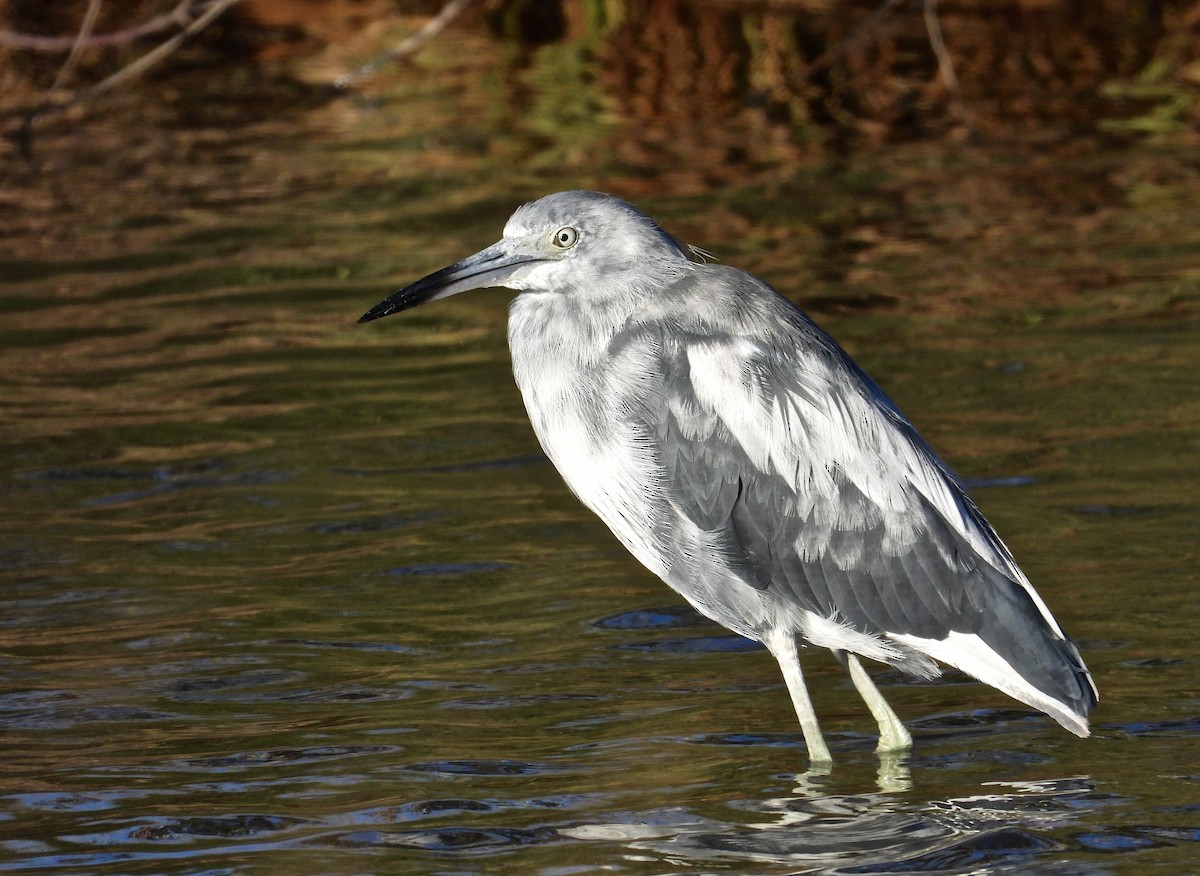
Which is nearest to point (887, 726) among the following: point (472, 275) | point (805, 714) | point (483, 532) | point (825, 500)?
point (805, 714)

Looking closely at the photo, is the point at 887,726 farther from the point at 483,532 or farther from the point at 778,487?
the point at 483,532

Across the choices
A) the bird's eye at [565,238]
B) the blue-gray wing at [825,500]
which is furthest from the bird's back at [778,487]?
the bird's eye at [565,238]

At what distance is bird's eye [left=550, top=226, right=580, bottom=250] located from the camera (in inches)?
237

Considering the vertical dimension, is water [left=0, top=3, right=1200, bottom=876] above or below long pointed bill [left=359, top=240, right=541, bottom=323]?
below

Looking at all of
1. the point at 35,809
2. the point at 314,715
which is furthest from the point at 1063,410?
the point at 35,809

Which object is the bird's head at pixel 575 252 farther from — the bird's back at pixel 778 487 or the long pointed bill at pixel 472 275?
the bird's back at pixel 778 487

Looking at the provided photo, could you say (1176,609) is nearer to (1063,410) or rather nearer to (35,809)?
(1063,410)

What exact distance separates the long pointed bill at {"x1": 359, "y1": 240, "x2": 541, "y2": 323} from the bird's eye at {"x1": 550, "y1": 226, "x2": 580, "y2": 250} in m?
0.09

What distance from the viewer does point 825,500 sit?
5.68 m

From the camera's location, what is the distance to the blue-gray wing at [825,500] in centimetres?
562

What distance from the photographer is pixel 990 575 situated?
18.4ft

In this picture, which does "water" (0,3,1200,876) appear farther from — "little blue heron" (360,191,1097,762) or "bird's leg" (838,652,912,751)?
"little blue heron" (360,191,1097,762)

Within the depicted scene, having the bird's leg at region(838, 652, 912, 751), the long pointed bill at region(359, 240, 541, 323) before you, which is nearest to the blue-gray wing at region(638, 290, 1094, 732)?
the bird's leg at region(838, 652, 912, 751)

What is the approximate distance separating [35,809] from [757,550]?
7.67 ft
